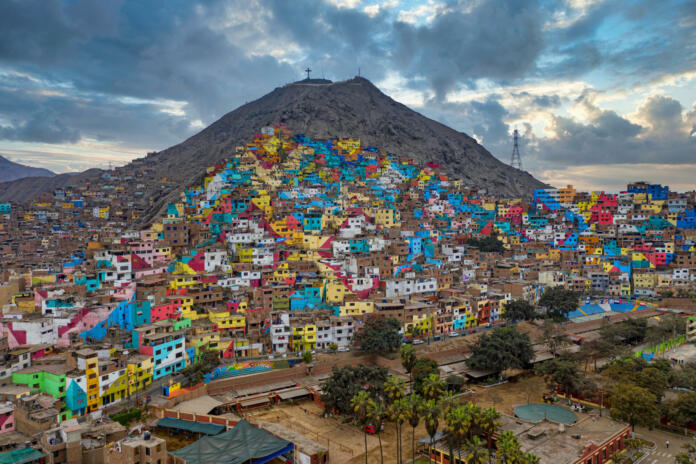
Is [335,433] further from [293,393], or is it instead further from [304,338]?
[304,338]

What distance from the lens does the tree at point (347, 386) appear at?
3450 centimetres

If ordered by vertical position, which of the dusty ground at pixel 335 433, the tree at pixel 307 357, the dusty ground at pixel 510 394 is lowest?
the dusty ground at pixel 335 433

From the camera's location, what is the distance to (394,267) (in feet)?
202

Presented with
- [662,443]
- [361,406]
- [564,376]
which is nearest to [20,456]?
[361,406]

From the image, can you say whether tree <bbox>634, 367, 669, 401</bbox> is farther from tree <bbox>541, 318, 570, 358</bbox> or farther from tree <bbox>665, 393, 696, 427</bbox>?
tree <bbox>541, 318, 570, 358</bbox>

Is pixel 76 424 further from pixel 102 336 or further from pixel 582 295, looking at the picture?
pixel 582 295

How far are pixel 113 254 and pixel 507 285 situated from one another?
4732cm

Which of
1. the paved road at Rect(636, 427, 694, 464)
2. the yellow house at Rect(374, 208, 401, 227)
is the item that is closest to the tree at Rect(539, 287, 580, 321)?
the paved road at Rect(636, 427, 694, 464)

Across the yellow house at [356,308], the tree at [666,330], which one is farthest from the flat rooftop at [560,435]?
the yellow house at [356,308]

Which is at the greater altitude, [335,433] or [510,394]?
[510,394]

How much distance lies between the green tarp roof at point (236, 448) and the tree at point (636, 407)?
21487 mm

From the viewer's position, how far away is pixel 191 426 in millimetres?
32250

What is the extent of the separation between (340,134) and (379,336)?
95.7 metres

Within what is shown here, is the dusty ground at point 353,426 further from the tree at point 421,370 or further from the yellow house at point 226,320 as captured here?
the yellow house at point 226,320
